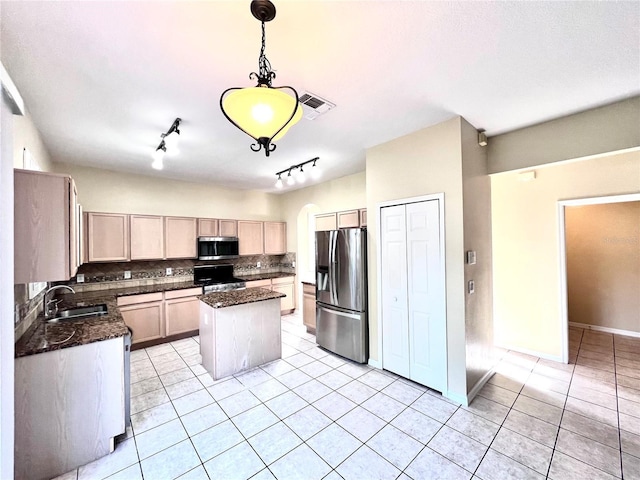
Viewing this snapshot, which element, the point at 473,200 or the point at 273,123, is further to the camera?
the point at 473,200

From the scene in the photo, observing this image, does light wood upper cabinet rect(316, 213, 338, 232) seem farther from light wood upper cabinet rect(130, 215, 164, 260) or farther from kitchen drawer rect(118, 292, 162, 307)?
kitchen drawer rect(118, 292, 162, 307)

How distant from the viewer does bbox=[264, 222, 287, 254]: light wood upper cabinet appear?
5.78 metres

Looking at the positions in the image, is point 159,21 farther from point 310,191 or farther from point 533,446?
point 310,191

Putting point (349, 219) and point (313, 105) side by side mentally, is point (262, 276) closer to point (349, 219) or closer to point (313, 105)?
point (349, 219)

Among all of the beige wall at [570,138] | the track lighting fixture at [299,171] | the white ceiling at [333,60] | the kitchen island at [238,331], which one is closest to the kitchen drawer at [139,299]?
the kitchen island at [238,331]

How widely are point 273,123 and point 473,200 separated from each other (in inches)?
91.6

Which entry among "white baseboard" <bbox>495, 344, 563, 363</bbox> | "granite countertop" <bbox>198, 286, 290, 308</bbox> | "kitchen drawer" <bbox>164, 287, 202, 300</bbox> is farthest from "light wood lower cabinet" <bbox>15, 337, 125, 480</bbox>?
"white baseboard" <bbox>495, 344, 563, 363</bbox>

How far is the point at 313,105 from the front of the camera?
2.27 meters

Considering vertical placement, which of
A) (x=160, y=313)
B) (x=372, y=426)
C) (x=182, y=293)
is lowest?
(x=372, y=426)

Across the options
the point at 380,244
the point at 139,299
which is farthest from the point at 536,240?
the point at 139,299

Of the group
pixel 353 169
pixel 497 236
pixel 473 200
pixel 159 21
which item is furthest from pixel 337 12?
pixel 497 236

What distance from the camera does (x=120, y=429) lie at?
80.4 inches

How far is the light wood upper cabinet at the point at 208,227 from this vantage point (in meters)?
4.80

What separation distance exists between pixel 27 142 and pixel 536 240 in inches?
226
